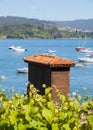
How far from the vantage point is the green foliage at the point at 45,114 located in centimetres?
400

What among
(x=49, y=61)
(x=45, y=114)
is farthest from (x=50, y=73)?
(x=45, y=114)

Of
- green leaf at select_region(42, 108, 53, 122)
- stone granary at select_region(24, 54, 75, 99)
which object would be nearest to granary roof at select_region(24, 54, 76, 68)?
stone granary at select_region(24, 54, 75, 99)

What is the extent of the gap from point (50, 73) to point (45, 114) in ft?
13.4

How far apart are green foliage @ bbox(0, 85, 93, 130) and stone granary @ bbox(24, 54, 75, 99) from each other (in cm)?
327

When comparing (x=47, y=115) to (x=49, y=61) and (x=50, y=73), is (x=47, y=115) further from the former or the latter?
(x=49, y=61)

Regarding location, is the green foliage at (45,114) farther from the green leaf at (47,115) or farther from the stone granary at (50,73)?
the stone granary at (50,73)

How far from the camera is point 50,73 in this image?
810 centimetres

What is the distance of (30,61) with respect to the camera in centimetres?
874

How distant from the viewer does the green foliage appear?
13.1 feet

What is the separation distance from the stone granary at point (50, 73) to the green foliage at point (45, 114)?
327 centimetres

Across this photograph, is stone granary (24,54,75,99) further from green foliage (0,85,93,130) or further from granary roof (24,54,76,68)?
green foliage (0,85,93,130)

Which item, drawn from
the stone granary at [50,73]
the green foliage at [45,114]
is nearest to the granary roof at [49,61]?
the stone granary at [50,73]

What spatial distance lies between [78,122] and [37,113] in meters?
0.35

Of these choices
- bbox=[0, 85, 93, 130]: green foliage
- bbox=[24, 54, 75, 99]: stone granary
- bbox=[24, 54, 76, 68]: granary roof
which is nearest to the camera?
bbox=[0, 85, 93, 130]: green foliage
